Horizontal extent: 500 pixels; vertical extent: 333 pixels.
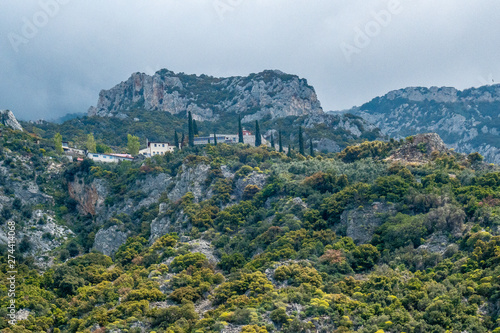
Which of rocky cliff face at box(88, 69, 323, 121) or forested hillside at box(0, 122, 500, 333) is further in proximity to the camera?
rocky cliff face at box(88, 69, 323, 121)

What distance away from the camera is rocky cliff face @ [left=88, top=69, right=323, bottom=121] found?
172 m

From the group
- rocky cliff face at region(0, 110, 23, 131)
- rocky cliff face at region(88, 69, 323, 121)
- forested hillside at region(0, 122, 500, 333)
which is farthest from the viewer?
rocky cliff face at region(88, 69, 323, 121)

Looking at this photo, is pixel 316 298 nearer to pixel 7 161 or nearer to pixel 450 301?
pixel 450 301

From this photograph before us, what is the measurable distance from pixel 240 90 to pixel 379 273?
14717 cm

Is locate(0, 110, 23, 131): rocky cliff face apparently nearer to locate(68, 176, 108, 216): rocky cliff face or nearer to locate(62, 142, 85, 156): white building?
locate(62, 142, 85, 156): white building

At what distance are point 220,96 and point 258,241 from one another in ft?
447

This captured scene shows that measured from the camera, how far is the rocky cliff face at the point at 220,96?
17162cm

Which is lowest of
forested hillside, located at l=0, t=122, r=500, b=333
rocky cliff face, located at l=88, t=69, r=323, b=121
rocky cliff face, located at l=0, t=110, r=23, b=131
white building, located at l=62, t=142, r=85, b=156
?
forested hillside, located at l=0, t=122, r=500, b=333

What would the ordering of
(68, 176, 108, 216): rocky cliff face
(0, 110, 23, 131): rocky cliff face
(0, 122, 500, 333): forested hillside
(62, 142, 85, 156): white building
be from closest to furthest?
(0, 122, 500, 333): forested hillside, (68, 176, 108, 216): rocky cliff face, (0, 110, 23, 131): rocky cliff face, (62, 142, 85, 156): white building

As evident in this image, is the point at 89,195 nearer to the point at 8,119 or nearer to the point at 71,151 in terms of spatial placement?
the point at 71,151

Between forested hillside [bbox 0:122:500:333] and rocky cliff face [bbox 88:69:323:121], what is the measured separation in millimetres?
84710

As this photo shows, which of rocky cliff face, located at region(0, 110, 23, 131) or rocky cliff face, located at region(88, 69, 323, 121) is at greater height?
rocky cliff face, located at region(88, 69, 323, 121)

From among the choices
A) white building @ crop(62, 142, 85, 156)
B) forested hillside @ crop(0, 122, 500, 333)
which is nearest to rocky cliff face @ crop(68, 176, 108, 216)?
forested hillside @ crop(0, 122, 500, 333)

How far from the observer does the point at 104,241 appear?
234 ft
